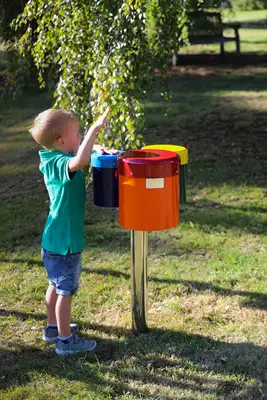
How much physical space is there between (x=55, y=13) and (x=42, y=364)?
8.12 ft

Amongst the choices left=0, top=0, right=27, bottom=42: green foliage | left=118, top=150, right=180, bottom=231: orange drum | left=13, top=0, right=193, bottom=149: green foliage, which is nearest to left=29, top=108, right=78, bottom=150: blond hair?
left=118, top=150, right=180, bottom=231: orange drum

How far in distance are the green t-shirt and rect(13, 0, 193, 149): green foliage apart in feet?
3.33

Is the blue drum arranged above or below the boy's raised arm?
below

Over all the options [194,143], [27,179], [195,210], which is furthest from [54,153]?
[194,143]

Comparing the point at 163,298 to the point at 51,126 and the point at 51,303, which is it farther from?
the point at 51,126

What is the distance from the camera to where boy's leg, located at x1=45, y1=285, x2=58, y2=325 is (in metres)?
3.62

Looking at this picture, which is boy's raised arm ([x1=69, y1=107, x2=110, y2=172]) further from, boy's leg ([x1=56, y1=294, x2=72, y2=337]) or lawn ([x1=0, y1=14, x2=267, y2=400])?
lawn ([x1=0, y1=14, x2=267, y2=400])

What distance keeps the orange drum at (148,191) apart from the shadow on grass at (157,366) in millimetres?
737

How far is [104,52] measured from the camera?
4.38 metres

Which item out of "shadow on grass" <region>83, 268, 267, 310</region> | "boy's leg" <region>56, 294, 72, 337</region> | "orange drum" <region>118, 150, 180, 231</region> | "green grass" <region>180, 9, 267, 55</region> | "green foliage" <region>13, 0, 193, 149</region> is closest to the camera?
"orange drum" <region>118, 150, 180, 231</region>

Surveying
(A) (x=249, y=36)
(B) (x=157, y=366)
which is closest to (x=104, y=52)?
(B) (x=157, y=366)

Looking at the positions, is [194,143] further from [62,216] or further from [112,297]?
[62,216]

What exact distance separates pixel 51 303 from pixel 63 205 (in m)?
0.66

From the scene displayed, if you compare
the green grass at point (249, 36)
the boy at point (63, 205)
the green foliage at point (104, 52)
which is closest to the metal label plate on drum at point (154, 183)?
the boy at point (63, 205)
